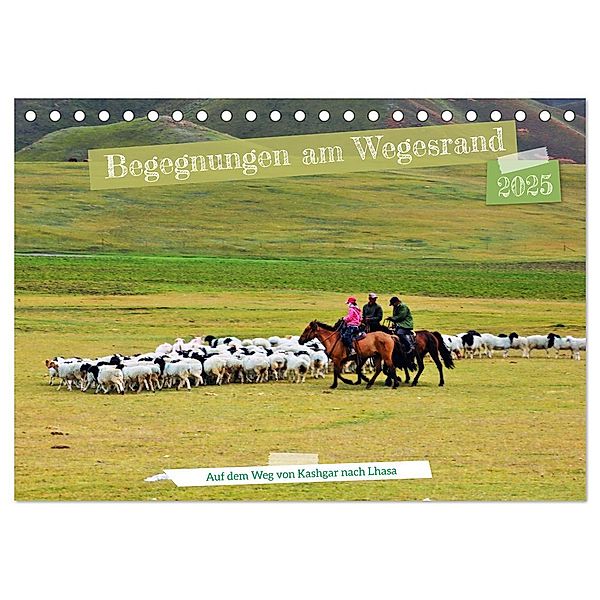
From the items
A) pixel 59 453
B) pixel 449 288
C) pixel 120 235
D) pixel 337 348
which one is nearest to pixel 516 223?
pixel 449 288

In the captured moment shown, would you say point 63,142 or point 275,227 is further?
point 275,227

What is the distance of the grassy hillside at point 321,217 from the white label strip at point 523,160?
243 mm

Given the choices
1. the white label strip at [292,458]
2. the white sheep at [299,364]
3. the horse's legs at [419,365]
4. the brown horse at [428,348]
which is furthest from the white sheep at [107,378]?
the horse's legs at [419,365]

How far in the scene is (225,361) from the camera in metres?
14.2

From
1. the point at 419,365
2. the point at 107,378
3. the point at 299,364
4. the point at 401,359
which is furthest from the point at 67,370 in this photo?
the point at 419,365

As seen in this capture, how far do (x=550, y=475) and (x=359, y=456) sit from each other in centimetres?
194

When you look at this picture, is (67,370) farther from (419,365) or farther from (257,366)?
(419,365)

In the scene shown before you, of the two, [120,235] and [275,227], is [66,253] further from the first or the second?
[275,227]

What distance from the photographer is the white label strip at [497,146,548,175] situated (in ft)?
42.8

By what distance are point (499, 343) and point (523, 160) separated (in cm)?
228

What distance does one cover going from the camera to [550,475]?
1269 cm

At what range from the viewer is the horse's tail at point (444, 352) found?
1374 centimetres

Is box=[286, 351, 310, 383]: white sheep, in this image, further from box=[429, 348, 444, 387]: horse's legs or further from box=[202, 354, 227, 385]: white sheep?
box=[429, 348, 444, 387]: horse's legs

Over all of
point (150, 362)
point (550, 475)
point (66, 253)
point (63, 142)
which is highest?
point (63, 142)
